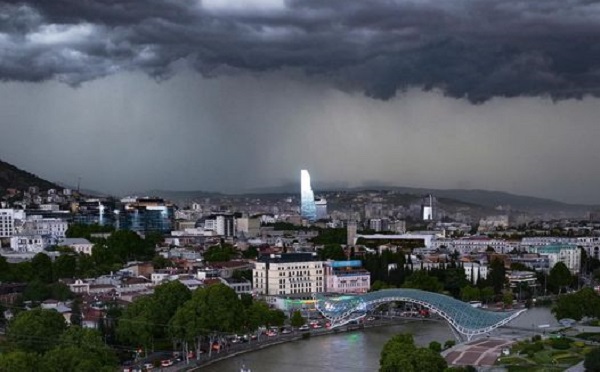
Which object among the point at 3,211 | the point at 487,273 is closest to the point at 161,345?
the point at 487,273

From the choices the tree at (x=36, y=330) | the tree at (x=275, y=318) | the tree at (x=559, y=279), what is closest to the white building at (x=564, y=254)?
the tree at (x=559, y=279)

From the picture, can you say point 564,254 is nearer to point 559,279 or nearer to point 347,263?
point 559,279

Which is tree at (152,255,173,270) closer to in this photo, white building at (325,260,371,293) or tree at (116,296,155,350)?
white building at (325,260,371,293)

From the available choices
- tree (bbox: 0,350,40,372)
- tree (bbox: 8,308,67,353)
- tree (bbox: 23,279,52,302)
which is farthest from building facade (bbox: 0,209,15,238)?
tree (bbox: 0,350,40,372)

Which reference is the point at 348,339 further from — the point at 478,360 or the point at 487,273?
the point at 487,273

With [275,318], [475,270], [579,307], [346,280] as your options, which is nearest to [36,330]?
[275,318]

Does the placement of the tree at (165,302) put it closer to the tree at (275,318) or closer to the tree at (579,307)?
the tree at (275,318)
